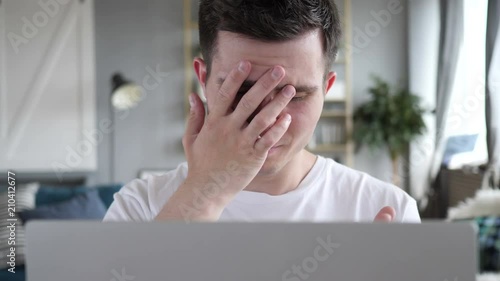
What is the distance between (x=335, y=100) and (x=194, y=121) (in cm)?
454

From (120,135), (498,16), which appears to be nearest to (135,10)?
(120,135)

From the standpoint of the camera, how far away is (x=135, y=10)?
18.9 feet

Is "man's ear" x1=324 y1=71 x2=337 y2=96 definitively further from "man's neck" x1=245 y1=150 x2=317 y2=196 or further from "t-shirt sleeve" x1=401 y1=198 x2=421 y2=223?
"t-shirt sleeve" x1=401 y1=198 x2=421 y2=223

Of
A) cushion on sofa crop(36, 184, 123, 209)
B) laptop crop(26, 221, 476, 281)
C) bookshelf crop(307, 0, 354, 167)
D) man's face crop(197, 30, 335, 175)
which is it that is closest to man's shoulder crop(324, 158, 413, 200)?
man's face crop(197, 30, 335, 175)

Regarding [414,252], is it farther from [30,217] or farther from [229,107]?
[30,217]

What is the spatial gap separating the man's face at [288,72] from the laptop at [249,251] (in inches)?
23.0

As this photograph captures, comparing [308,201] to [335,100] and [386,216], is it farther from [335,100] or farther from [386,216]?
[335,100]

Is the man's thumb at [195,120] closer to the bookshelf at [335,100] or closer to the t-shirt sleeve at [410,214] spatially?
the t-shirt sleeve at [410,214]

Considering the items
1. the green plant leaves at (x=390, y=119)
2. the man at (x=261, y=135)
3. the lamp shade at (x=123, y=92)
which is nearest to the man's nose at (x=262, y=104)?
the man at (x=261, y=135)

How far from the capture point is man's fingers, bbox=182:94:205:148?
3.84ft

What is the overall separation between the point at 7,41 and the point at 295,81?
15.2ft

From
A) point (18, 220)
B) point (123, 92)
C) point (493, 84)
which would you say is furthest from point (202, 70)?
point (123, 92)

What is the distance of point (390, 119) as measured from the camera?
5.29m

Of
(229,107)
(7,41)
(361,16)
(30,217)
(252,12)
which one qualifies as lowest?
(30,217)
